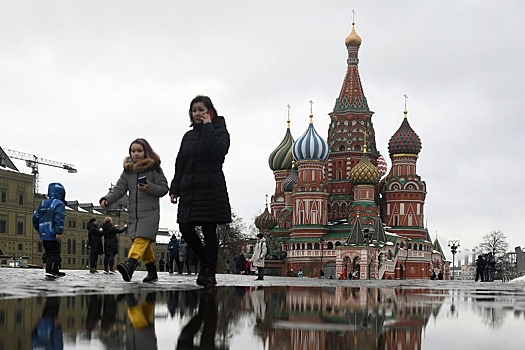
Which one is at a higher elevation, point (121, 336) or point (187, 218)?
point (187, 218)

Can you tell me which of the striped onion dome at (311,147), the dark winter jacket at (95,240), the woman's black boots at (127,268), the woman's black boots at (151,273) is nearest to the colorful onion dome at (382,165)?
the striped onion dome at (311,147)

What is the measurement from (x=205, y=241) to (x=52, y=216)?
9.60ft

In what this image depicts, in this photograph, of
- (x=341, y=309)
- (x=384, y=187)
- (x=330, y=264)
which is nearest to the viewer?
(x=341, y=309)

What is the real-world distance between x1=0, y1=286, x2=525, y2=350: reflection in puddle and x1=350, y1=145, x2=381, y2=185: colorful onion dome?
63331 millimetres

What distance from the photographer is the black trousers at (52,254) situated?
405 inches

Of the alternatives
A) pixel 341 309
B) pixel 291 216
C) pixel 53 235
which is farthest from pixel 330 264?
pixel 341 309

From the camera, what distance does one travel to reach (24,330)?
11.3 ft

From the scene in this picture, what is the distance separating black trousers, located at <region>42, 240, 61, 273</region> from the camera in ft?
33.8

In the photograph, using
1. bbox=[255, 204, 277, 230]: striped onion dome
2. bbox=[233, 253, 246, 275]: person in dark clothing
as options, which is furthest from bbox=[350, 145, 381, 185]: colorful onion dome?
bbox=[233, 253, 246, 275]: person in dark clothing

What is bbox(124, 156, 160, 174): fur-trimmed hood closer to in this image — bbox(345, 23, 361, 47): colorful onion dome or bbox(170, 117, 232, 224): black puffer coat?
bbox(170, 117, 232, 224): black puffer coat

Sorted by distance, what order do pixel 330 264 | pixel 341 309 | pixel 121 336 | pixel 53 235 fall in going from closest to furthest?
pixel 121 336
pixel 341 309
pixel 53 235
pixel 330 264

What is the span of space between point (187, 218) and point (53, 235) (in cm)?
299

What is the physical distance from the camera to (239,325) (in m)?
4.04

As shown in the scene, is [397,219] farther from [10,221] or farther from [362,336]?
[362,336]
